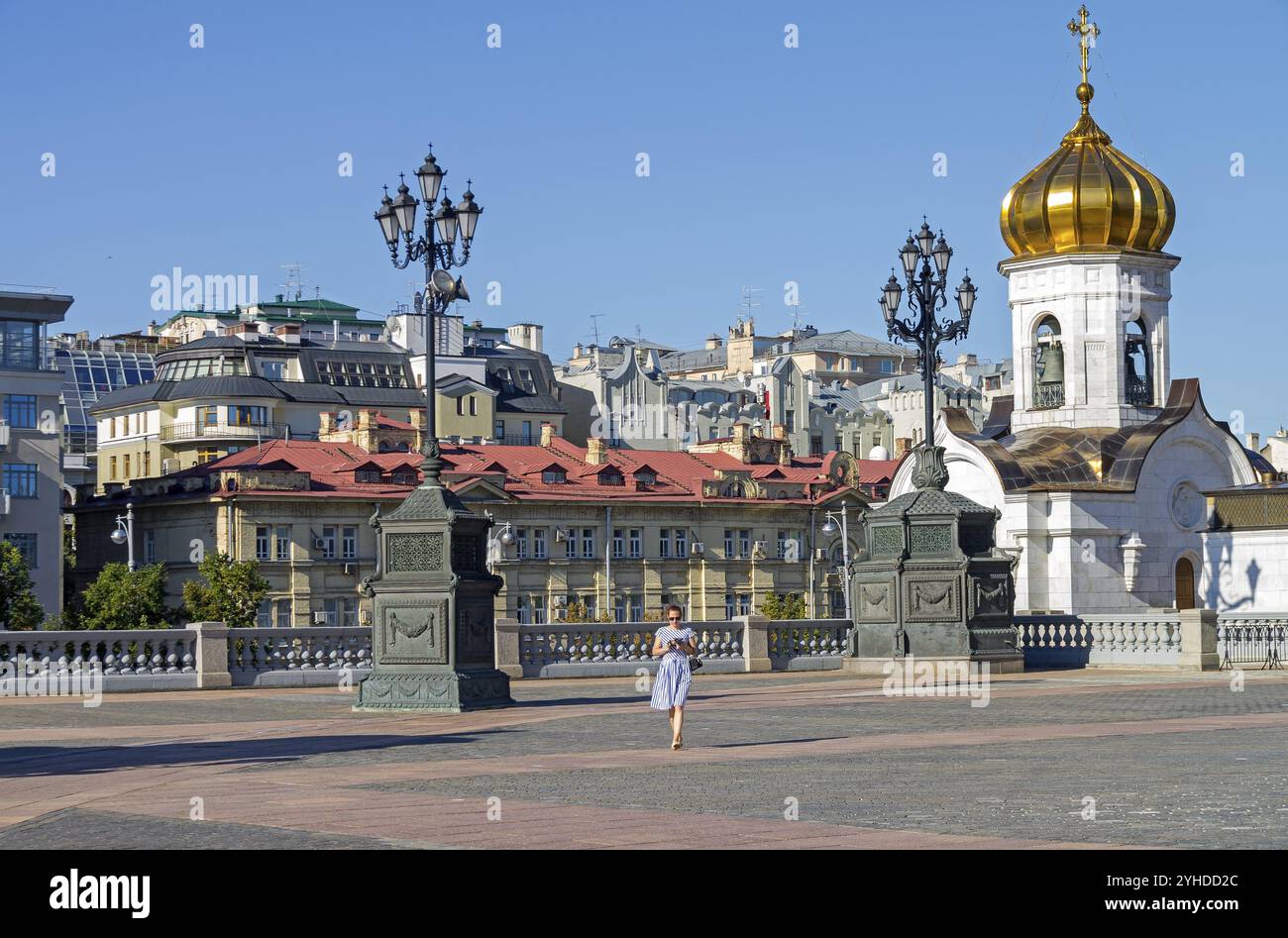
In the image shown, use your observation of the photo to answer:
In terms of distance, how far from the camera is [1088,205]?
44156mm

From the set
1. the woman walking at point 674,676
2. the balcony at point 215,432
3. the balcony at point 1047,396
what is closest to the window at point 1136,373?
the balcony at point 1047,396

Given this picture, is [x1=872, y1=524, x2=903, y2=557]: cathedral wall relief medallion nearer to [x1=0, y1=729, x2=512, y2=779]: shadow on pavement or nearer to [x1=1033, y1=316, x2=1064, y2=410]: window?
[x1=1033, y1=316, x2=1064, y2=410]: window

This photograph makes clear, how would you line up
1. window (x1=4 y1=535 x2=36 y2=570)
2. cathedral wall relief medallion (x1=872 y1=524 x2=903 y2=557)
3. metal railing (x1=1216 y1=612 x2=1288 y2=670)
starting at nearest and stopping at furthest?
cathedral wall relief medallion (x1=872 y1=524 x2=903 y2=557)
metal railing (x1=1216 y1=612 x2=1288 y2=670)
window (x1=4 y1=535 x2=36 y2=570)

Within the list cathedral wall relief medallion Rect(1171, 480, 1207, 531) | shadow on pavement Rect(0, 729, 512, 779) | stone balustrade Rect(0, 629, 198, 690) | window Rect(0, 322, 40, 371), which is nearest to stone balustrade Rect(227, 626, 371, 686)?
stone balustrade Rect(0, 629, 198, 690)

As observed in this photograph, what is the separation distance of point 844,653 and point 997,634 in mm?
3931

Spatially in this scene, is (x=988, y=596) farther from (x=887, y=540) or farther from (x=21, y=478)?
(x=21, y=478)

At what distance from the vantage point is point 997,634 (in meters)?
34.1

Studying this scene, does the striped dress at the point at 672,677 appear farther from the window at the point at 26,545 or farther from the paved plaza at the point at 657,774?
the window at the point at 26,545

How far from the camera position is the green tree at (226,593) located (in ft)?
277

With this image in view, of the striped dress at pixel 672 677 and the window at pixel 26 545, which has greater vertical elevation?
the window at pixel 26 545

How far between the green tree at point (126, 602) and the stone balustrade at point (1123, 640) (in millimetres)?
48755

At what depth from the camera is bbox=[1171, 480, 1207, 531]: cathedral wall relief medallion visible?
43531mm

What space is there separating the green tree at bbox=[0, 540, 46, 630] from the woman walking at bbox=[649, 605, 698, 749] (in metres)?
56.7

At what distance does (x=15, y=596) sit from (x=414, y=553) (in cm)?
5329
